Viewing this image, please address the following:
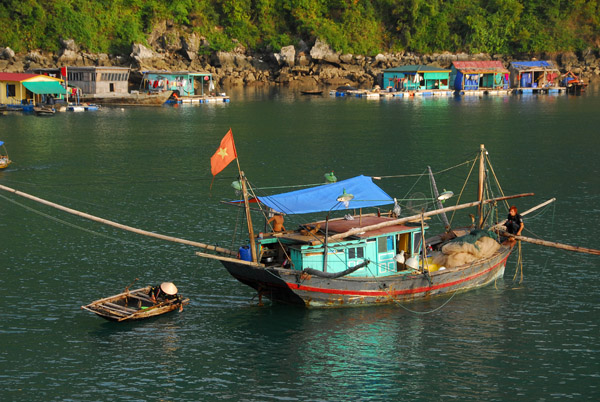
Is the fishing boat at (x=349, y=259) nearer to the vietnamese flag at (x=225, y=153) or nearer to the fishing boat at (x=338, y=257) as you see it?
the fishing boat at (x=338, y=257)

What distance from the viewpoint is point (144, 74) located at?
124750 millimetres

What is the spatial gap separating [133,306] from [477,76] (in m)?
116

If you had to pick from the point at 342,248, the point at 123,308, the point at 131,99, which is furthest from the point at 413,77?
the point at 123,308

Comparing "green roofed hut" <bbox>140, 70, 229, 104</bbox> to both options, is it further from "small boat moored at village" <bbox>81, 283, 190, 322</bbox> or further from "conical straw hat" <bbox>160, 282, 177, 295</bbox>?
"conical straw hat" <bbox>160, 282, 177, 295</bbox>

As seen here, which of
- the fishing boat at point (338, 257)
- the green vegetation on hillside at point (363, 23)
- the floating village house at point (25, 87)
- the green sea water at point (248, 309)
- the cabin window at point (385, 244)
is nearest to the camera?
the green sea water at point (248, 309)

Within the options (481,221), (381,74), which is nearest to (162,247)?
(481,221)

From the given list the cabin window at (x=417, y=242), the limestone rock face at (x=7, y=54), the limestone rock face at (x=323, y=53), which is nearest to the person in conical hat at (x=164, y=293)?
the cabin window at (x=417, y=242)

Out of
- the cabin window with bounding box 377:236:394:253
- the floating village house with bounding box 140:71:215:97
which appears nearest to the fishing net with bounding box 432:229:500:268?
the cabin window with bounding box 377:236:394:253

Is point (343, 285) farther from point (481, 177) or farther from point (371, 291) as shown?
point (481, 177)

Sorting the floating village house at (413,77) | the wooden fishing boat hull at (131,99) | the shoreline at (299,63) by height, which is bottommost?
the wooden fishing boat hull at (131,99)

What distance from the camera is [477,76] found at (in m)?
138

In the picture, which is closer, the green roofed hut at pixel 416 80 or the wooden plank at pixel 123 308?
the wooden plank at pixel 123 308

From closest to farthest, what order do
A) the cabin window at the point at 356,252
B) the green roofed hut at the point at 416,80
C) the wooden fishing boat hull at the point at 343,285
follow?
the wooden fishing boat hull at the point at 343,285 → the cabin window at the point at 356,252 → the green roofed hut at the point at 416,80

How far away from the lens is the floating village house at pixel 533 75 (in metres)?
142
